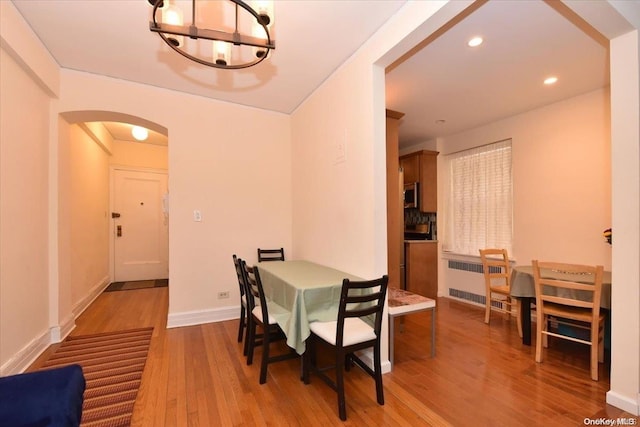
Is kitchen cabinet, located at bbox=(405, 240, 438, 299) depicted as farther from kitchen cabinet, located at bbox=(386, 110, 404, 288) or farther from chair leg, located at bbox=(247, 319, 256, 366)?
chair leg, located at bbox=(247, 319, 256, 366)

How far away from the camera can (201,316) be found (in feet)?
12.0

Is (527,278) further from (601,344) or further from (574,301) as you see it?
(601,344)

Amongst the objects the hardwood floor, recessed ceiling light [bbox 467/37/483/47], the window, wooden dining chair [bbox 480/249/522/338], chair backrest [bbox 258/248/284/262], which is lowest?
the hardwood floor

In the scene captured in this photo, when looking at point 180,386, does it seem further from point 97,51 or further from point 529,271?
point 529,271

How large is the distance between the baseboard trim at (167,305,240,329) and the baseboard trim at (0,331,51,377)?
3.59ft

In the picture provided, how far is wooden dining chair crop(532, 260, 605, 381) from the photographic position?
2.39m

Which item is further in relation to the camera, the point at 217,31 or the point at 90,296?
the point at 90,296

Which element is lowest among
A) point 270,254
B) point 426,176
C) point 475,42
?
point 270,254

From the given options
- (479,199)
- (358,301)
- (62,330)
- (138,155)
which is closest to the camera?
(358,301)

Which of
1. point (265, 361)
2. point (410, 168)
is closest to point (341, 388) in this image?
point (265, 361)

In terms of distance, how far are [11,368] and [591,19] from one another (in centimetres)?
485

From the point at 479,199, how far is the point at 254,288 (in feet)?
12.6

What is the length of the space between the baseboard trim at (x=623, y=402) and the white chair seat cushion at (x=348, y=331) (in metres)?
1.66

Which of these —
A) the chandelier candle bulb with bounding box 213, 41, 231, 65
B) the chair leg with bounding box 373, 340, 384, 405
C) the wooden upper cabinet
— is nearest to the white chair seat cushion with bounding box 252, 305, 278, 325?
the chair leg with bounding box 373, 340, 384, 405
